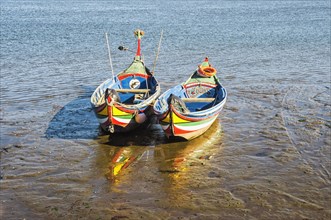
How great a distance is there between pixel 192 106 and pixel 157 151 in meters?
3.35

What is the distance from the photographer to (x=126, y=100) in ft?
52.2

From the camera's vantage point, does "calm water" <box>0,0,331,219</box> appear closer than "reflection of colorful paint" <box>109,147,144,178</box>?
Yes

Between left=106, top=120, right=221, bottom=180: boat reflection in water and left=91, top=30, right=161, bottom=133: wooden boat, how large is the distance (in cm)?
57

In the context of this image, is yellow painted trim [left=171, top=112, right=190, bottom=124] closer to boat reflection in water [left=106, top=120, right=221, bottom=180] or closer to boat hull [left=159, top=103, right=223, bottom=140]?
boat hull [left=159, top=103, right=223, bottom=140]

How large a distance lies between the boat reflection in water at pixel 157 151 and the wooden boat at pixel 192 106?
0.41 meters

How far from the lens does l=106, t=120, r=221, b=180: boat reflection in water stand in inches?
462

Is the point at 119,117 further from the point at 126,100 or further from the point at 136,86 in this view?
the point at 136,86

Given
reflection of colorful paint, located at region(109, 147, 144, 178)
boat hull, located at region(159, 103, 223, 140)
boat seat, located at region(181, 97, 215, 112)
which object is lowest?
boat seat, located at region(181, 97, 215, 112)

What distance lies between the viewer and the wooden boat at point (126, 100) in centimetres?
1304

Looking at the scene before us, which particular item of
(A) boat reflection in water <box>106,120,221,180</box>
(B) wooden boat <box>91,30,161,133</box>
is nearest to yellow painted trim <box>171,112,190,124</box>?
(A) boat reflection in water <box>106,120,221,180</box>

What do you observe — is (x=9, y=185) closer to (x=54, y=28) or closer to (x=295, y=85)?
(x=295, y=85)

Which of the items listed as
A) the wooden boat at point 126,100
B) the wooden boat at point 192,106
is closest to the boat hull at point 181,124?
the wooden boat at point 192,106

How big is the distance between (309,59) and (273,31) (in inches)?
564

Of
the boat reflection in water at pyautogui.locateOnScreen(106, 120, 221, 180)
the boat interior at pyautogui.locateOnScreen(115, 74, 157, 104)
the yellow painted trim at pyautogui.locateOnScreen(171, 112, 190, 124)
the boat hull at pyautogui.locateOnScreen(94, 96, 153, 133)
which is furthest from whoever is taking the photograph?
the boat interior at pyautogui.locateOnScreen(115, 74, 157, 104)
